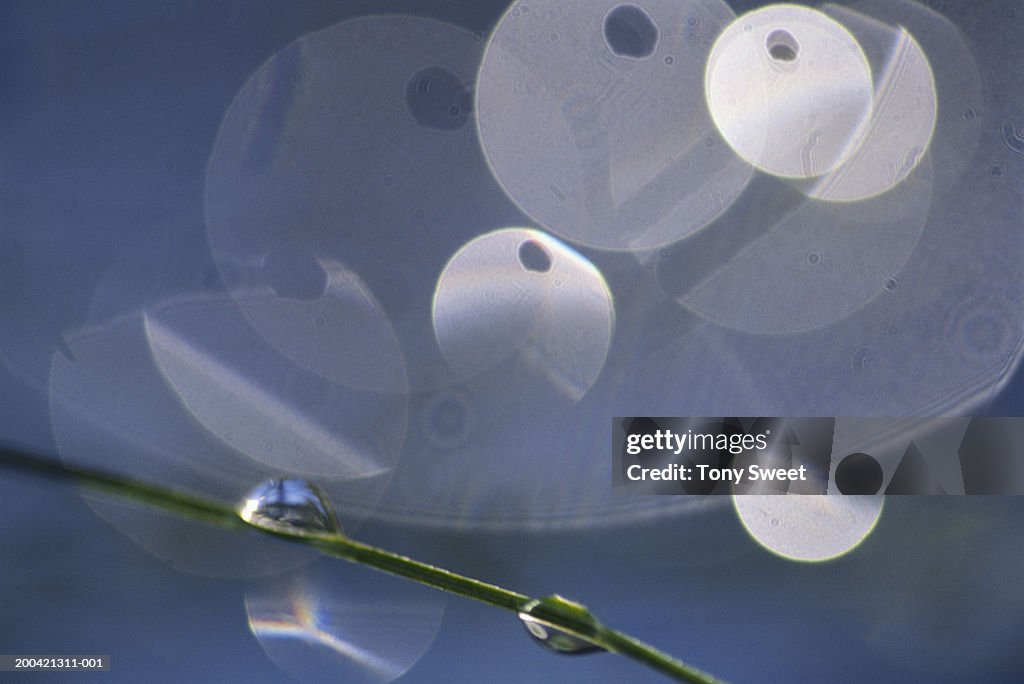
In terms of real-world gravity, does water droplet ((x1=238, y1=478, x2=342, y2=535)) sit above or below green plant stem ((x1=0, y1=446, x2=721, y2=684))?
above

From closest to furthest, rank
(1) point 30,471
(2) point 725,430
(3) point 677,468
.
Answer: (1) point 30,471
(3) point 677,468
(2) point 725,430

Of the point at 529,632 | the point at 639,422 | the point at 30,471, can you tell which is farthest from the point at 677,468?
the point at 30,471

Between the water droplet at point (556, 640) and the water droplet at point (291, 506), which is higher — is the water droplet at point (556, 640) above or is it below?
below

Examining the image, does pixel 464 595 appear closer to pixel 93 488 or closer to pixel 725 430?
pixel 93 488

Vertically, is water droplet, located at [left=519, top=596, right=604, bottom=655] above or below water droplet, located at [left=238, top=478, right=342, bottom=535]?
below

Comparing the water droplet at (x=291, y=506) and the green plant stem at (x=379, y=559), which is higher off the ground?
the water droplet at (x=291, y=506)
